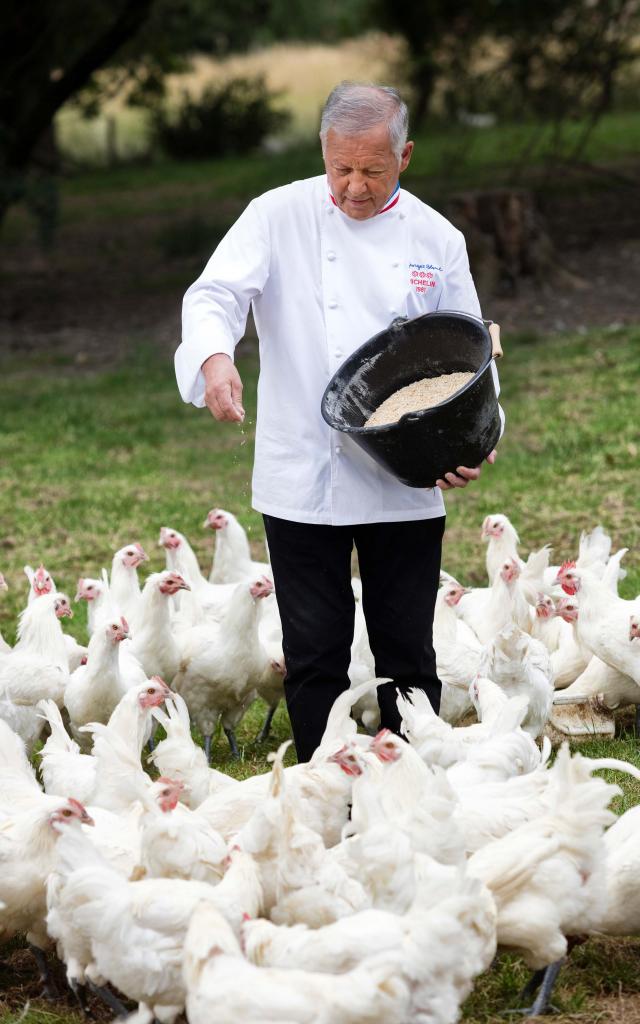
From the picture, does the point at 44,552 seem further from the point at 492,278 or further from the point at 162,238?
the point at 162,238

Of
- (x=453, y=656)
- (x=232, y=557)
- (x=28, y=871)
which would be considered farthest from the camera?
(x=232, y=557)

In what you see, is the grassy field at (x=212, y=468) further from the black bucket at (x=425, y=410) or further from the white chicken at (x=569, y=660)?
the black bucket at (x=425, y=410)

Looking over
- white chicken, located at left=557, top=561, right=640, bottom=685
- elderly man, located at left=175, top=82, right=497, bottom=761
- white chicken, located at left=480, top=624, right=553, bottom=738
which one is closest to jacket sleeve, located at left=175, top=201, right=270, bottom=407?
elderly man, located at left=175, top=82, right=497, bottom=761

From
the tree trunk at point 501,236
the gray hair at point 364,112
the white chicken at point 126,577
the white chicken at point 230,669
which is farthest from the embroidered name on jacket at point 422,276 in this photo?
the tree trunk at point 501,236

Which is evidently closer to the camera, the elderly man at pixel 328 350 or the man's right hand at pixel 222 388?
the man's right hand at pixel 222 388

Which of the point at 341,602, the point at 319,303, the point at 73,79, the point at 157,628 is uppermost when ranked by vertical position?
the point at 73,79

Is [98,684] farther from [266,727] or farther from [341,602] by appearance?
[341,602]

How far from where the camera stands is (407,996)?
3.03 metres

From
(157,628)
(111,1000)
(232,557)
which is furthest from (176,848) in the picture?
(232,557)

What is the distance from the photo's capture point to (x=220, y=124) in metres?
28.3

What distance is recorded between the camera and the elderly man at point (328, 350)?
3941 millimetres

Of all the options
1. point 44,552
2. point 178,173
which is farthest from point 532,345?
point 178,173

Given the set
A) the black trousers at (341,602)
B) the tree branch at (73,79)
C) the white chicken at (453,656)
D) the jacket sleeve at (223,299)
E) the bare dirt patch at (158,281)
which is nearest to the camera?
the jacket sleeve at (223,299)

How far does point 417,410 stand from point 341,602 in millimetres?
695
